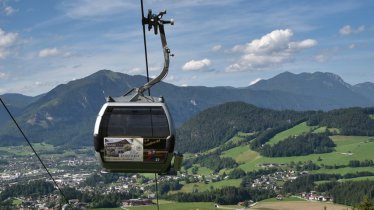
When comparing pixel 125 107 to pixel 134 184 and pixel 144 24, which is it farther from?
pixel 134 184

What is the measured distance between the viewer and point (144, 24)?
35.8 ft

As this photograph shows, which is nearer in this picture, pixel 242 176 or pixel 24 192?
pixel 24 192

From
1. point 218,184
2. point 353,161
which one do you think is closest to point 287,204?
point 218,184

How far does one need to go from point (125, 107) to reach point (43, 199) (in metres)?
148

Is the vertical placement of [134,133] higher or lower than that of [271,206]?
A: higher

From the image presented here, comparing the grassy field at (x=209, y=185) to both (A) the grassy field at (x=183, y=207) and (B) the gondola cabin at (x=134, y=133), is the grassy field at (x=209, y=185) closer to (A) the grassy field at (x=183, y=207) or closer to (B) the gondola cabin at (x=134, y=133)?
Answer: (A) the grassy field at (x=183, y=207)

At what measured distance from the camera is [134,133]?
477 inches

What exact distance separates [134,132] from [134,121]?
0.25m

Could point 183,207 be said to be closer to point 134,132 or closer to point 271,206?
point 271,206

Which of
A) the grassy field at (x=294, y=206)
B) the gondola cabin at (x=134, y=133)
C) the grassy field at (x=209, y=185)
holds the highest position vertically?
the gondola cabin at (x=134, y=133)

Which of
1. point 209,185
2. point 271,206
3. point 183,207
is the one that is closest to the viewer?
point 183,207

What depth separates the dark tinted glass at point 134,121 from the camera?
473 inches

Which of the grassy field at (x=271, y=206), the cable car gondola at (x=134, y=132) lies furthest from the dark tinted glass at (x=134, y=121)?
the grassy field at (x=271, y=206)

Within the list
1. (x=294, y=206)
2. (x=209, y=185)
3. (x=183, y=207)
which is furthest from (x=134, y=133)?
(x=209, y=185)
